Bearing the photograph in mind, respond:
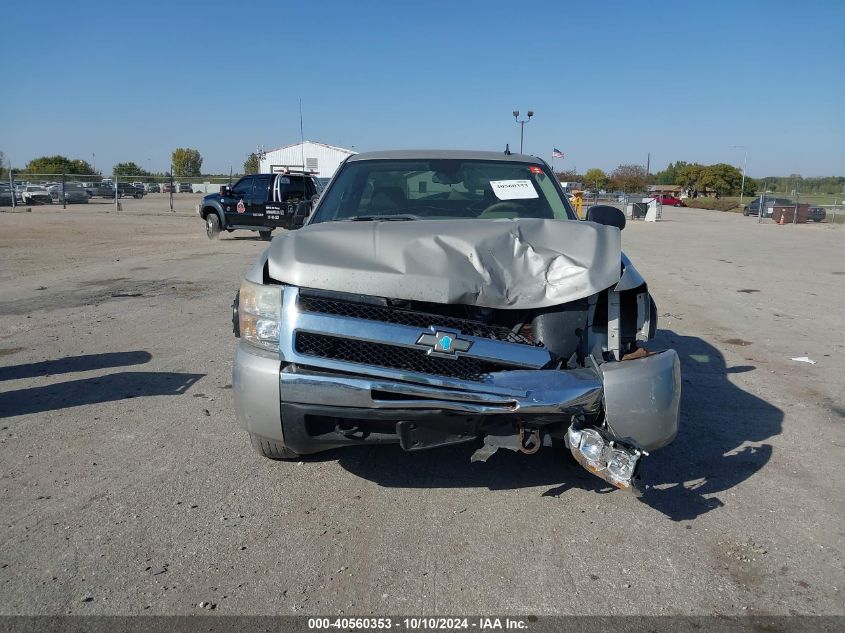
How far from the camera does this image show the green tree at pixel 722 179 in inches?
3465

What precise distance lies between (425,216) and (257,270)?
4.63 ft

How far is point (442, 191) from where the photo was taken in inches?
198

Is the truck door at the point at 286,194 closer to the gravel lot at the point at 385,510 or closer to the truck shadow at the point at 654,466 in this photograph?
the gravel lot at the point at 385,510

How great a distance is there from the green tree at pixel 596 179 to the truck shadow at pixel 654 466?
Result: 7715 centimetres

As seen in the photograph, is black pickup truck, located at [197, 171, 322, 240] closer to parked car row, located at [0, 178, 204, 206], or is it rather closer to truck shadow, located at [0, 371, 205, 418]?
truck shadow, located at [0, 371, 205, 418]

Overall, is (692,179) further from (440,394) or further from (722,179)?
(440,394)

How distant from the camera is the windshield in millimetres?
4711

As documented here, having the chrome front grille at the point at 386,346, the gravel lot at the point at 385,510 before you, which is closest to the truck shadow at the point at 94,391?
the gravel lot at the point at 385,510

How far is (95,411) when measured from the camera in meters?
4.95

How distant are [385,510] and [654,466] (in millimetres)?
1674

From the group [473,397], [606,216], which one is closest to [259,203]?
[606,216]

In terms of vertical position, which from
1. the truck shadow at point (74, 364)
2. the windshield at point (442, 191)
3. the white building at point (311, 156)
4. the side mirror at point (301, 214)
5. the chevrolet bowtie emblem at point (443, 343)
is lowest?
the truck shadow at point (74, 364)

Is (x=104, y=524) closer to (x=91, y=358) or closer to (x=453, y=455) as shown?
(x=453, y=455)

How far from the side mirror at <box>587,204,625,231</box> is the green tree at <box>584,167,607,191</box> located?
77.1 m
